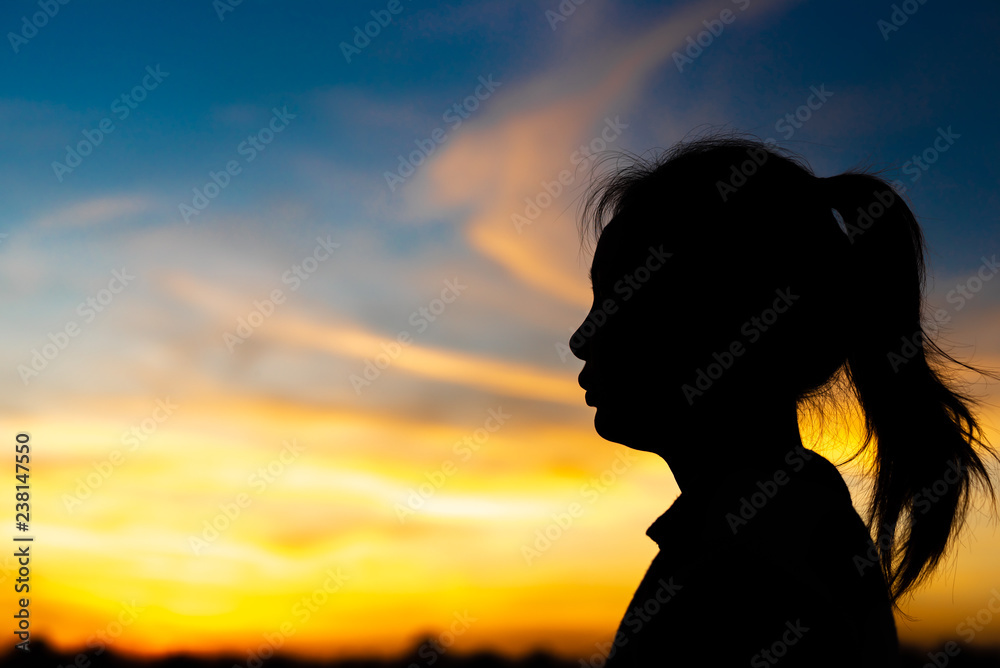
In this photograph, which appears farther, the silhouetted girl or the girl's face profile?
the girl's face profile

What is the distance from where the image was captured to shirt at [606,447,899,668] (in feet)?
4.38

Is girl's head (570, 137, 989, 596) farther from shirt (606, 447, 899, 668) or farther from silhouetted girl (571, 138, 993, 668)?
shirt (606, 447, 899, 668)

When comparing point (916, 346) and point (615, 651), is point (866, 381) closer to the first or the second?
point (916, 346)

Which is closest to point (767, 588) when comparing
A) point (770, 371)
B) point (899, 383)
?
point (770, 371)

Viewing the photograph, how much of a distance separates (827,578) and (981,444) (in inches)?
51.2

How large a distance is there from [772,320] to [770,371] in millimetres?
151

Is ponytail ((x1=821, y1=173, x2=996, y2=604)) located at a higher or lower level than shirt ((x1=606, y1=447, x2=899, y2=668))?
higher

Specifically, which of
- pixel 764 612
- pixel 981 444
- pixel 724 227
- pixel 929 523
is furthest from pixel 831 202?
pixel 764 612

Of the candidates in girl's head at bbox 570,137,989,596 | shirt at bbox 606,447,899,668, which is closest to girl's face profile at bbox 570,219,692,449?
girl's head at bbox 570,137,989,596

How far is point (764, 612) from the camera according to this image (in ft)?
4.37

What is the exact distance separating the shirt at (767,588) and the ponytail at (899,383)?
70cm

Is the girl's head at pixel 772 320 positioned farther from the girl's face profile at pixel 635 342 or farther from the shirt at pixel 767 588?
the shirt at pixel 767 588

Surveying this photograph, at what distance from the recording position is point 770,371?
2018mm

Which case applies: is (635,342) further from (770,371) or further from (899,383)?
(899,383)
